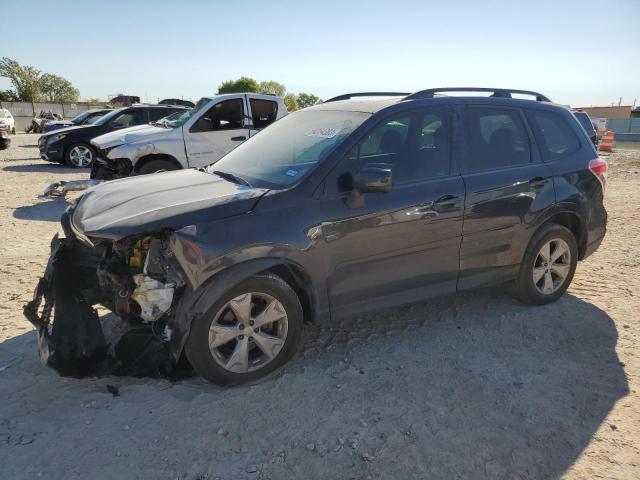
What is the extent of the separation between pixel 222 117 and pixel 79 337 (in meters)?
6.79

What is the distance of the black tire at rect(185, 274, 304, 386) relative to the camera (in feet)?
10.0

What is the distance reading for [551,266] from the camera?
4.55 m

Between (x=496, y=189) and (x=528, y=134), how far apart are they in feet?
2.42

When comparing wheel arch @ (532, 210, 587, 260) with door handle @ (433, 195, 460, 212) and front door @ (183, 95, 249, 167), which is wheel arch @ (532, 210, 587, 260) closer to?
door handle @ (433, 195, 460, 212)

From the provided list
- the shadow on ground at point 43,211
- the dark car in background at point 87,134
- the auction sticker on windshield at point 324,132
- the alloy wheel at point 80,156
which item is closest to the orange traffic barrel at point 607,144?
the dark car in background at point 87,134

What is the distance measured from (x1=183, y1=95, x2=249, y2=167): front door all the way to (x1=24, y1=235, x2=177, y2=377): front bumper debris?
5788 mm

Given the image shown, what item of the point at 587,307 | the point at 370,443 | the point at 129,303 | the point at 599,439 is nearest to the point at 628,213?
the point at 587,307

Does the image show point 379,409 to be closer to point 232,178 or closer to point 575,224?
point 232,178

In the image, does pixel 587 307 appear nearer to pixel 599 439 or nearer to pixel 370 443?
pixel 599 439

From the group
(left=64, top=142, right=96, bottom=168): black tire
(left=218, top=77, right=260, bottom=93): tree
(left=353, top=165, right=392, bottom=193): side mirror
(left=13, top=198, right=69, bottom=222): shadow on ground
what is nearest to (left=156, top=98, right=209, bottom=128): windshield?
(left=13, top=198, right=69, bottom=222): shadow on ground

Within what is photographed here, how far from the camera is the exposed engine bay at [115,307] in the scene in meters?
3.14

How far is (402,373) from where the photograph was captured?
3482 millimetres

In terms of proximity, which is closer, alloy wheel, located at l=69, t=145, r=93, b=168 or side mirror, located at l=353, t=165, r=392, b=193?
side mirror, located at l=353, t=165, r=392, b=193

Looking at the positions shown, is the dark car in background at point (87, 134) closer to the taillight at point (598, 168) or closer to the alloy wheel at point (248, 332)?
the taillight at point (598, 168)
